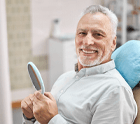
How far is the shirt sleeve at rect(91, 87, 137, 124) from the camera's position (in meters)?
0.90

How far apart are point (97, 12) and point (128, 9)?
2.49m

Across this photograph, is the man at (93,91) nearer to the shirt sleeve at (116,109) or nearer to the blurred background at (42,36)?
the shirt sleeve at (116,109)

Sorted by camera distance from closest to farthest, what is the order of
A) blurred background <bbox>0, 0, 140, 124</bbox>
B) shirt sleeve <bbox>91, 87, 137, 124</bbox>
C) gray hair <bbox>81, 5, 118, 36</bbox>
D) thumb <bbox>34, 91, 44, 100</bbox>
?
1. shirt sleeve <bbox>91, 87, 137, 124</bbox>
2. thumb <bbox>34, 91, 44, 100</bbox>
3. gray hair <bbox>81, 5, 118, 36</bbox>
4. blurred background <bbox>0, 0, 140, 124</bbox>

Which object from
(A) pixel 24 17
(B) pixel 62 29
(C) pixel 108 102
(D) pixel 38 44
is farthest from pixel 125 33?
(C) pixel 108 102

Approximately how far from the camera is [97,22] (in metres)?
1.08

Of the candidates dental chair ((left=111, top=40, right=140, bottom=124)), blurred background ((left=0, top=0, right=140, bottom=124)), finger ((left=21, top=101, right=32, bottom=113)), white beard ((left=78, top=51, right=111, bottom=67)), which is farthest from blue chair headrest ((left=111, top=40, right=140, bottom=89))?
blurred background ((left=0, top=0, right=140, bottom=124))

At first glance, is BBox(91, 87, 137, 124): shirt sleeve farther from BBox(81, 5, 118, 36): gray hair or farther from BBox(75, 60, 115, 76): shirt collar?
BBox(81, 5, 118, 36): gray hair

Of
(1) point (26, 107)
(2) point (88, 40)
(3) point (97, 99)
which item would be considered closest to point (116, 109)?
(3) point (97, 99)

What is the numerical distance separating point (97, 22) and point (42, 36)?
222 centimetres

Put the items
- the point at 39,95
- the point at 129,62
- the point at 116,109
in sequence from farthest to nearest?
the point at 129,62 → the point at 39,95 → the point at 116,109

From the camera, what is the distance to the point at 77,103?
1.05 metres

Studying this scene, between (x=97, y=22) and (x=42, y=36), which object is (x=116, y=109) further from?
(x=42, y=36)

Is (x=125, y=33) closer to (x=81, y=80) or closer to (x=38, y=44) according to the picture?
(x=38, y=44)

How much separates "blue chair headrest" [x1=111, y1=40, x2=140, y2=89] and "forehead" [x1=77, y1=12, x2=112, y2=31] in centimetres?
18
